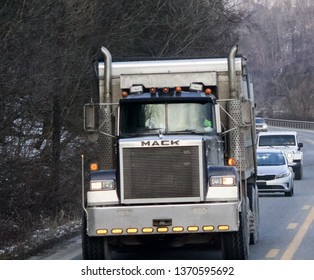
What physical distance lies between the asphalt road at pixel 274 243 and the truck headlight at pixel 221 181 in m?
1.70

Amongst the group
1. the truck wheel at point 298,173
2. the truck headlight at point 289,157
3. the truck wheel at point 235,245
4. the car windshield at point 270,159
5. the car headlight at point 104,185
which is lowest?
the truck wheel at point 235,245

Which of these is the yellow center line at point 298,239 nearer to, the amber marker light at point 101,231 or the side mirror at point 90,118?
the amber marker light at point 101,231

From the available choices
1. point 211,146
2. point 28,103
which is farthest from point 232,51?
point 28,103

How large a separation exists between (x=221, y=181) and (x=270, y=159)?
62.4 ft

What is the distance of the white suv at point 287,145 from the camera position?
138 ft

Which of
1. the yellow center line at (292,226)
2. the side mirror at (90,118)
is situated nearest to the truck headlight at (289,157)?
the yellow center line at (292,226)

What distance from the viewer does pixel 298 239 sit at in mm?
19703

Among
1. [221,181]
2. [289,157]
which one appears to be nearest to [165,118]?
[221,181]

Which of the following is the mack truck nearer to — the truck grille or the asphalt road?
the truck grille

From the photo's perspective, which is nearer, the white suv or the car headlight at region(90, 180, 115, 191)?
the car headlight at region(90, 180, 115, 191)

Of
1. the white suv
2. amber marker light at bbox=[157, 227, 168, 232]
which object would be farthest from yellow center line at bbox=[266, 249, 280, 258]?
the white suv

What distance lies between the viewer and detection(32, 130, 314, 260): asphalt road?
17.3 metres

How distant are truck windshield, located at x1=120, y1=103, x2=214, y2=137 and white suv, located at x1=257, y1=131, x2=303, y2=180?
83.0ft
